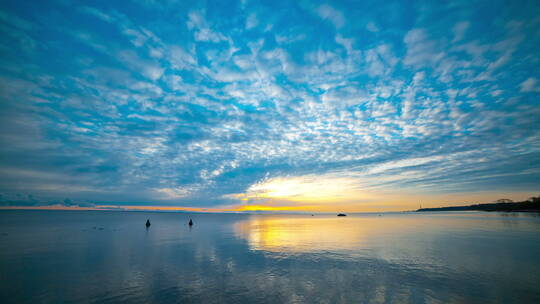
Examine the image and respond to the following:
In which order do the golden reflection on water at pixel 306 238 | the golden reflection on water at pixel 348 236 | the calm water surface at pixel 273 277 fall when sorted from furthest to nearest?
the golden reflection on water at pixel 306 238 < the golden reflection on water at pixel 348 236 < the calm water surface at pixel 273 277

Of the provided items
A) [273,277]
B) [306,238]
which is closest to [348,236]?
[306,238]

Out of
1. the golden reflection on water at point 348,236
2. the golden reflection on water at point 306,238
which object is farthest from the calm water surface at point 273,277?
the golden reflection on water at point 306,238

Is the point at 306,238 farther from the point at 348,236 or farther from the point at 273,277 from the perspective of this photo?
the point at 273,277

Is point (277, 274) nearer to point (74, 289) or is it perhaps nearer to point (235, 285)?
point (235, 285)

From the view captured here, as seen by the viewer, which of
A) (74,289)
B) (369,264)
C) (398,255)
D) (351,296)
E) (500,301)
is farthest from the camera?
(398,255)

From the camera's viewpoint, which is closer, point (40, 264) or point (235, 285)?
point (235, 285)

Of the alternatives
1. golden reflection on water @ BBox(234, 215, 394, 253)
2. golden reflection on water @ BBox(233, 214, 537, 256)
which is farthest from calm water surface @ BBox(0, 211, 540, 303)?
golden reflection on water @ BBox(234, 215, 394, 253)

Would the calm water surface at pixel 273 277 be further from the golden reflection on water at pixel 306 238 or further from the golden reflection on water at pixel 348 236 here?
the golden reflection on water at pixel 306 238

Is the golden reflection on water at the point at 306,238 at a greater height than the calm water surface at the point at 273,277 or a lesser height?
lesser

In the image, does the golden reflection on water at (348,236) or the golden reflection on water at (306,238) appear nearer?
the golden reflection on water at (348,236)

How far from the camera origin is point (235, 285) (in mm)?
18891

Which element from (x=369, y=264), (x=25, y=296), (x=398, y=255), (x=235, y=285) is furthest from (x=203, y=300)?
(x=398, y=255)

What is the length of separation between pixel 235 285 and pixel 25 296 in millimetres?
15694

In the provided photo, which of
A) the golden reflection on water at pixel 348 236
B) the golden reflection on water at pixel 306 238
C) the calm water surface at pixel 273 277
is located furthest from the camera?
the golden reflection on water at pixel 306 238
